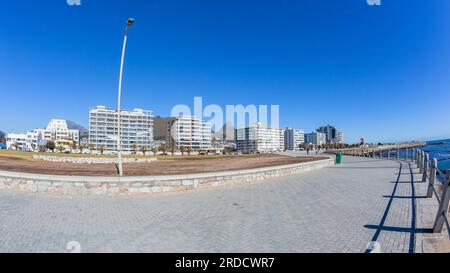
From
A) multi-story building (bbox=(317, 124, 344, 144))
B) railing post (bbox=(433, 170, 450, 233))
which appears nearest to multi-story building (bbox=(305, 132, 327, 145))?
multi-story building (bbox=(317, 124, 344, 144))

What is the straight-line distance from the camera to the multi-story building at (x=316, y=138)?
557 feet

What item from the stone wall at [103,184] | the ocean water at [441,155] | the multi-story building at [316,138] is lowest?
the ocean water at [441,155]

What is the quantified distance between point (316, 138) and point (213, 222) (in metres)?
181

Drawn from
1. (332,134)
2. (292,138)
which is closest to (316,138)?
(292,138)

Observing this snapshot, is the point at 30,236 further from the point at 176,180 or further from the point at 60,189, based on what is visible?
the point at 176,180

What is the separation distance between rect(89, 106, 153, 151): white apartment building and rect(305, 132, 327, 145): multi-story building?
405 feet

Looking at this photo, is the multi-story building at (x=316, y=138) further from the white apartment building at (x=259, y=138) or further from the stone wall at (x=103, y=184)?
the stone wall at (x=103, y=184)

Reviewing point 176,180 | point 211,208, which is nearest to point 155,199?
point 176,180

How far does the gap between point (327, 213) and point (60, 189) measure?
8957mm

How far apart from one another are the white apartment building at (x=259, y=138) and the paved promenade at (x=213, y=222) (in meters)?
142

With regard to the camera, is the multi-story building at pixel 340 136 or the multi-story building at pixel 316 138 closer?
the multi-story building at pixel 316 138

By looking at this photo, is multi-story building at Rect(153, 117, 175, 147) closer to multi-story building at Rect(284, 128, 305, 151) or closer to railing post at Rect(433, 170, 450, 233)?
multi-story building at Rect(284, 128, 305, 151)

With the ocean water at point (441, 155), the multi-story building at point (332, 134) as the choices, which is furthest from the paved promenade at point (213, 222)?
the multi-story building at point (332, 134)
